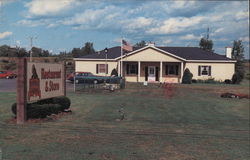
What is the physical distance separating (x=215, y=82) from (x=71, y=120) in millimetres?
29321

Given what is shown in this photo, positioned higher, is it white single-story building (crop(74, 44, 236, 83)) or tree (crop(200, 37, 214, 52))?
tree (crop(200, 37, 214, 52))

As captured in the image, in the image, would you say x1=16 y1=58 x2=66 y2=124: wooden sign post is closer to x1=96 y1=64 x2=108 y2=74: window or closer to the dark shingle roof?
x1=96 y1=64 x2=108 y2=74: window

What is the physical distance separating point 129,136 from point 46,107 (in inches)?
169

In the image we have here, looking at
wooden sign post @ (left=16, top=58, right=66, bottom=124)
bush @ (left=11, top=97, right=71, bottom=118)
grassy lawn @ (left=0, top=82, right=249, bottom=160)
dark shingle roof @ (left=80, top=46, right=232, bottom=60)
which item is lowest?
grassy lawn @ (left=0, top=82, right=249, bottom=160)

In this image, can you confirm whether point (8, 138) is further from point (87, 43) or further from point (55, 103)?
point (87, 43)

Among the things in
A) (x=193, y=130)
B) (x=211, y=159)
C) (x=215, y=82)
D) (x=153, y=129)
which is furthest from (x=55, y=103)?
(x=215, y=82)

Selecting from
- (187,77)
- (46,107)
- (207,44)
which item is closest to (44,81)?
(46,107)

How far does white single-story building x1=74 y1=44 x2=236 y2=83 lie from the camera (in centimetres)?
3869

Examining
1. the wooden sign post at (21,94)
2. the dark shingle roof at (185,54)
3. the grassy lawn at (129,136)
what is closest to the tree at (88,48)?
the dark shingle roof at (185,54)

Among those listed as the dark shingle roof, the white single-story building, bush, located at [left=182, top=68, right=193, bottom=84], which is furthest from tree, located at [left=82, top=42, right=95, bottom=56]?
bush, located at [left=182, top=68, right=193, bottom=84]

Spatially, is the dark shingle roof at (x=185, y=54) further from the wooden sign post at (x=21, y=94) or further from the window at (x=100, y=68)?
the wooden sign post at (x=21, y=94)

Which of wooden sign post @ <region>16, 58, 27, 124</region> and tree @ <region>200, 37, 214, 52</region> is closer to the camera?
wooden sign post @ <region>16, 58, 27, 124</region>

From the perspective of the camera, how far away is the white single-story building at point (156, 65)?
38688 millimetres

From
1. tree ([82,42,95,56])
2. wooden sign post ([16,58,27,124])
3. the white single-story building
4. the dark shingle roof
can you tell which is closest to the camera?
wooden sign post ([16,58,27,124])
